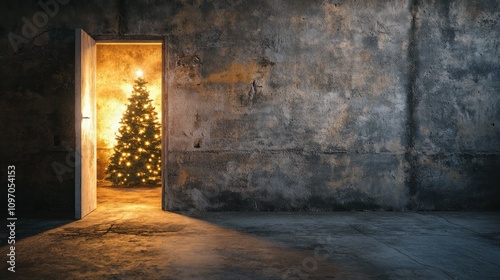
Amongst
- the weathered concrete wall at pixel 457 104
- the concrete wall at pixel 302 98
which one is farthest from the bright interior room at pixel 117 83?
the weathered concrete wall at pixel 457 104

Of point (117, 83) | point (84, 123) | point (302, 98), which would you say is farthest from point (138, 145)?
point (302, 98)

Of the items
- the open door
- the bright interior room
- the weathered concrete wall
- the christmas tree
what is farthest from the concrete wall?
the bright interior room

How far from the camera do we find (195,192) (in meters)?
6.57

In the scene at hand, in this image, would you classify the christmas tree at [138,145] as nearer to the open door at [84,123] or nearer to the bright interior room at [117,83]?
the bright interior room at [117,83]

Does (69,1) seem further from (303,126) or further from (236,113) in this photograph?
(303,126)

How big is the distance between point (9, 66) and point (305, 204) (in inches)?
214

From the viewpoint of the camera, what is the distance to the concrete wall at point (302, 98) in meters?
6.48

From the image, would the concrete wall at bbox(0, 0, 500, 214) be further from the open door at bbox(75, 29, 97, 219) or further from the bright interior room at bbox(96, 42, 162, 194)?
the bright interior room at bbox(96, 42, 162, 194)

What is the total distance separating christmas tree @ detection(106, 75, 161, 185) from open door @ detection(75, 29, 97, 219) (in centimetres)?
350

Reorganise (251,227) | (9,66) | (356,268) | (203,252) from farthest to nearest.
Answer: (9,66), (251,227), (203,252), (356,268)

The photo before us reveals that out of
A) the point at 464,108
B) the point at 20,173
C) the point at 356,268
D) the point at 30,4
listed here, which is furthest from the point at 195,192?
the point at 464,108

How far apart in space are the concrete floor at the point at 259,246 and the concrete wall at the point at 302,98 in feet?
1.65

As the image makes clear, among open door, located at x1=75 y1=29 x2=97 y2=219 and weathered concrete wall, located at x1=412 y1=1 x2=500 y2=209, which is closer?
open door, located at x1=75 y1=29 x2=97 y2=219

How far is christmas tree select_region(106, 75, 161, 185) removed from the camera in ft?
33.1
